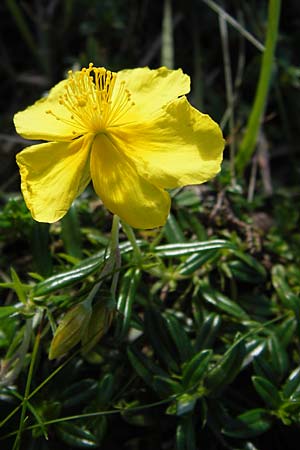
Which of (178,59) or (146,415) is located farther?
(178,59)

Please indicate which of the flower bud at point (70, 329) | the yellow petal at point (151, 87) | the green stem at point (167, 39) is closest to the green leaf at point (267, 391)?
the flower bud at point (70, 329)

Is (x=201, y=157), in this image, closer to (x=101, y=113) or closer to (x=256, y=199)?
(x=101, y=113)

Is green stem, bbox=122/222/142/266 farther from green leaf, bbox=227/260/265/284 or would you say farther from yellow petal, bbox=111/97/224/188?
green leaf, bbox=227/260/265/284

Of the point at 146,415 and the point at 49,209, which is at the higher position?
the point at 49,209

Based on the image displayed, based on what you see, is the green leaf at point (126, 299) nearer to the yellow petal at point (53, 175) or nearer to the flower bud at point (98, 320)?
the flower bud at point (98, 320)

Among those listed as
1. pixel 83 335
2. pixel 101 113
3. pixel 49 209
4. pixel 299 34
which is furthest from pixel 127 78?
pixel 299 34

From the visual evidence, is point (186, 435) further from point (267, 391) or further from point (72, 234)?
point (72, 234)
